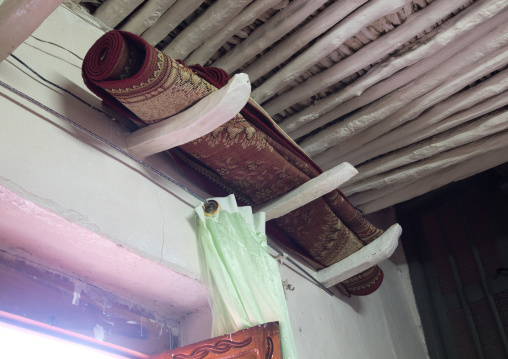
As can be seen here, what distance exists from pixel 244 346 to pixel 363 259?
3.62 ft

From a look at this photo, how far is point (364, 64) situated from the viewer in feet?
7.52

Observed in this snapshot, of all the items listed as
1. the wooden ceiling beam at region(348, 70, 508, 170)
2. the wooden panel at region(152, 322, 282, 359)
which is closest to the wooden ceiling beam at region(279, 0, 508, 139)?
the wooden ceiling beam at region(348, 70, 508, 170)

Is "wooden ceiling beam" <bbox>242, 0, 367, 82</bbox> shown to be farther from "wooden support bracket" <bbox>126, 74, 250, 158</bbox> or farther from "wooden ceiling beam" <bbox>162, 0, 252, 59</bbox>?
"wooden support bracket" <bbox>126, 74, 250, 158</bbox>

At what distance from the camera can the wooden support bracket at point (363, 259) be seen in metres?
2.43

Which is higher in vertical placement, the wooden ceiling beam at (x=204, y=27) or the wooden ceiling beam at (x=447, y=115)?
the wooden ceiling beam at (x=204, y=27)

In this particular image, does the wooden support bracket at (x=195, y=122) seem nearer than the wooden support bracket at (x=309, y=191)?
Yes

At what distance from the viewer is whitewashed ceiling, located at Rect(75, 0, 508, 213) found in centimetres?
216

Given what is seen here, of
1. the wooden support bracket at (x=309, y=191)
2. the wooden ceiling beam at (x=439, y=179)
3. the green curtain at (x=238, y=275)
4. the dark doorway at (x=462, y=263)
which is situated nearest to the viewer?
the green curtain at (x=238, y=275)

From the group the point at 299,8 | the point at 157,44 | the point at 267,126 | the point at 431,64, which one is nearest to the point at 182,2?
the point at 157,44

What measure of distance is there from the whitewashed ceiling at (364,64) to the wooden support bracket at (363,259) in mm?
442

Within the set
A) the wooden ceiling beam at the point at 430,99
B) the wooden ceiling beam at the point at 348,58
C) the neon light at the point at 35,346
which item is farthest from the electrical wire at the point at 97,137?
the wooden ceiling beam at the point at 430,99

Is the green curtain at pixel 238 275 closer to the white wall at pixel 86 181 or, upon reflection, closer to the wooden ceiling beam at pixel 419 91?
the white wall at pixel 86 181

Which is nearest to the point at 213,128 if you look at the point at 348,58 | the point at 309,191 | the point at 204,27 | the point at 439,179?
the point at 309,191

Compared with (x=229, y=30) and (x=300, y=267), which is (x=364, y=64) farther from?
(x=300, y=267)
